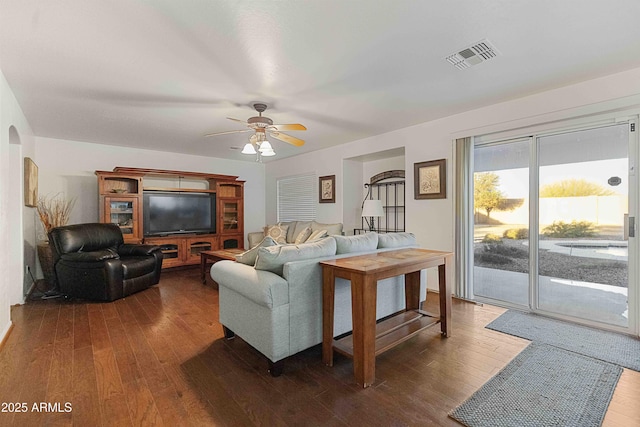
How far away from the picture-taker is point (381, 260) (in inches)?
88.7

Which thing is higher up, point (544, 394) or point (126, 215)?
point (126, 215)

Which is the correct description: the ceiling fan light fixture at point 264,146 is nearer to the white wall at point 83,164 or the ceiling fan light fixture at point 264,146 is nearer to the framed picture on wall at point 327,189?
the framed picture on wall at point 327,189

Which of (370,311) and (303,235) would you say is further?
(303,235)

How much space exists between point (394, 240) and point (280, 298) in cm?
142

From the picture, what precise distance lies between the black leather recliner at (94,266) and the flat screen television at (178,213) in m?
1.09

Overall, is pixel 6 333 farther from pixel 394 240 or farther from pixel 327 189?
pixel 327 189

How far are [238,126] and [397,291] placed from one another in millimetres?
3073

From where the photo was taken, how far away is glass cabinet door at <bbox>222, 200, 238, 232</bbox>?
20.8ft

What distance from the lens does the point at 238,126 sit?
166 inches

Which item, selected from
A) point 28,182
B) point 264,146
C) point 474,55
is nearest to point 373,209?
point 264,146

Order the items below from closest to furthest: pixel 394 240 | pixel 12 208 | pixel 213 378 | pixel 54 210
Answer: pixel 213 378
pixel 394 240
pixel 12 208
pixel 54 210

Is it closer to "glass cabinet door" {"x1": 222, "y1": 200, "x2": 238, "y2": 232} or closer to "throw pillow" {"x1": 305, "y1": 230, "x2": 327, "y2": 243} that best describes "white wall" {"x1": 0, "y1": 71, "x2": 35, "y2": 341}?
"glass cabinet door" {"x1": 222, "y1": 200, "x2": 238, "y2": 232}

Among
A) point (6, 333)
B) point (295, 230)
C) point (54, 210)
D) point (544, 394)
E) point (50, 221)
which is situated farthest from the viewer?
point (295, 230)

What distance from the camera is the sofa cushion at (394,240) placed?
2.90 m
